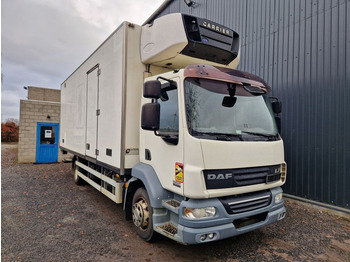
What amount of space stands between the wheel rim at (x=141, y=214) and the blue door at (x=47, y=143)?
11.1 metres

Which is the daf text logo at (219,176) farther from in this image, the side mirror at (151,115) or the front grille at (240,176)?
the side mirror at (151,115)

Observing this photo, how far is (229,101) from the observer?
9.92ft

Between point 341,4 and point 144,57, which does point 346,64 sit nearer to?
point 341,4

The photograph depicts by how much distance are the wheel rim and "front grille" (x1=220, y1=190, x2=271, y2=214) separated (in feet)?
4.04

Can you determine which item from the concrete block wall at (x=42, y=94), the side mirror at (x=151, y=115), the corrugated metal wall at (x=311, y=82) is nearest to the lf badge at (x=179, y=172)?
the side mirror at (x=151, y=115)

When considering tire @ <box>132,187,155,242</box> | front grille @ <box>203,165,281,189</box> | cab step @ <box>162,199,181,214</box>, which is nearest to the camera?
front grille @ <box>203,165,281,189</box>

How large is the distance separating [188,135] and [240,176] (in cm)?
90

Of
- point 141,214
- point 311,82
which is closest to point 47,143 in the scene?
point 141,214

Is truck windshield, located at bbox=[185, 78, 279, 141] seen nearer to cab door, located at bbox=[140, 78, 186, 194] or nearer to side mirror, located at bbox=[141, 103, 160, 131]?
cab door, located at bbox=[140, 78, 186, 194]

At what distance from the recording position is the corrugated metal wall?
15.5 feet

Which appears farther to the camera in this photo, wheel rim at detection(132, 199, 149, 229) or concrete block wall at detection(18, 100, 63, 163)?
concrete block wall at detection(18, 100, 63, 163)

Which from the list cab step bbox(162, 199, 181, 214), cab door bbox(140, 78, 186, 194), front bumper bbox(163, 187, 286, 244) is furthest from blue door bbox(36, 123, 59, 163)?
front bumper bbox(163, 187, 286, 244)

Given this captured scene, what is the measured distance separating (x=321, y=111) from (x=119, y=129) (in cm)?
456

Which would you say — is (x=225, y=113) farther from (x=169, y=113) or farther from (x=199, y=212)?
(x=199, y=212)
